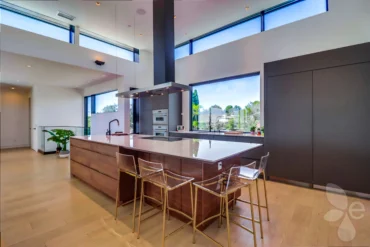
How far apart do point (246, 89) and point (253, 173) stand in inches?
122

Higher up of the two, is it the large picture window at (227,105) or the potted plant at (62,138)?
the large picture window at (227,105)

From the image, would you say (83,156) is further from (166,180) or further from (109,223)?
(166,180)

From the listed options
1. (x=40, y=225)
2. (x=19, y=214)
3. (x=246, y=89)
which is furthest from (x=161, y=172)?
(x=246, y=89)

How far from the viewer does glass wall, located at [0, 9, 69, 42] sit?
3896 mm

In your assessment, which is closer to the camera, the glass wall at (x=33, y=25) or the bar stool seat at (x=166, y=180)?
the bar stool seat at (x=166, y=180)

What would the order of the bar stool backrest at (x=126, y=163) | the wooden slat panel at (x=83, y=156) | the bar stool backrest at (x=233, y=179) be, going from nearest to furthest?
the bar stool backrest at (x=233, y=179)
the bar stool backrest at (x=126, y=163)
the wooden slat panel at (x=83, y=156)

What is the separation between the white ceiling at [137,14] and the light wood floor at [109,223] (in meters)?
3.89

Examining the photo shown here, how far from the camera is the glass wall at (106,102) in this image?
6.55m

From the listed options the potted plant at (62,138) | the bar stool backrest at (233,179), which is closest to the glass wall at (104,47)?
the potted plant at (62,138)

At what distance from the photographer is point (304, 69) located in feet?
10.3

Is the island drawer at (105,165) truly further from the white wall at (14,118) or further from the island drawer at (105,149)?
the white wall at (14,118)

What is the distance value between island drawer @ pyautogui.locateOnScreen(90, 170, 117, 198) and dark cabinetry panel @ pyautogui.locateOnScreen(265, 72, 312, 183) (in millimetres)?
2921

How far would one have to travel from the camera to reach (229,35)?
4.91 m

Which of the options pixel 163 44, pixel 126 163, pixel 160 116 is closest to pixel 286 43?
pixel 163 44
